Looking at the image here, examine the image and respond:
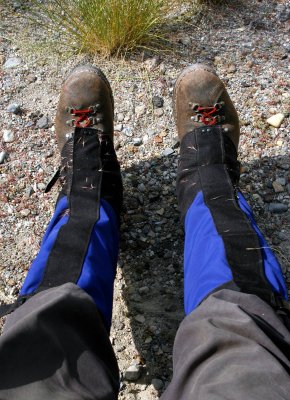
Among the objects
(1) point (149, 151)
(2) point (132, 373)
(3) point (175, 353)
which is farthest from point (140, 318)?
(1) point (149, 151)

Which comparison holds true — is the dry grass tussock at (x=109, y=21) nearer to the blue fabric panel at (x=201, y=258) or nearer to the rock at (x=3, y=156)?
the rock at (x=3, y=156)

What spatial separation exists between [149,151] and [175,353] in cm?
107

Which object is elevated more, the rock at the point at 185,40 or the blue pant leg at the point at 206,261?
the rock at the point at 185,40

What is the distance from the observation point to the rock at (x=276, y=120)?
225 centimetres

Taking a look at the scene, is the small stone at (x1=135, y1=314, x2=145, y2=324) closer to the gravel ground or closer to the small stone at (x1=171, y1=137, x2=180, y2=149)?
the gravel ground

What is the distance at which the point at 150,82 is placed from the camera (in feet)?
7.89

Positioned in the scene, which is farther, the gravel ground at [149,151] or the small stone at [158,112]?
the small stone at [158,112]

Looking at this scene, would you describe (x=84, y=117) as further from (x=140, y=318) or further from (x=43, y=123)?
(x=140, y=318)

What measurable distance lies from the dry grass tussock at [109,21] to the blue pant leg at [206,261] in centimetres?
100

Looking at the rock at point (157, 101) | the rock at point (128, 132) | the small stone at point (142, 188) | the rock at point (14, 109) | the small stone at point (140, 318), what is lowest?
the small stone at point (140, 318)

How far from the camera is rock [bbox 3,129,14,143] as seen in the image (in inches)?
89.2

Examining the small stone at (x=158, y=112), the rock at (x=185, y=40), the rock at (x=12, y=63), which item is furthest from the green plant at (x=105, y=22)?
the small stone at (x=158, y=112)

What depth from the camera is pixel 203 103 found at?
2.12m

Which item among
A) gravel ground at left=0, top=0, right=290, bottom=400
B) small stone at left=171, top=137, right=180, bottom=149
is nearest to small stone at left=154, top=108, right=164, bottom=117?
gravel ground at left=0, top=0, right=290, bottom=400
